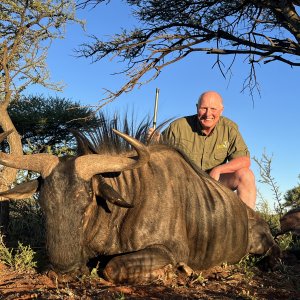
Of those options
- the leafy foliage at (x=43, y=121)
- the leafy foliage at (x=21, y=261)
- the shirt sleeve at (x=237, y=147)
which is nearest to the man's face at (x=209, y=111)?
the shirt sleeve at (x=237, y=147)

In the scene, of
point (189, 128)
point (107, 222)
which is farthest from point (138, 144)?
point (189, 128)

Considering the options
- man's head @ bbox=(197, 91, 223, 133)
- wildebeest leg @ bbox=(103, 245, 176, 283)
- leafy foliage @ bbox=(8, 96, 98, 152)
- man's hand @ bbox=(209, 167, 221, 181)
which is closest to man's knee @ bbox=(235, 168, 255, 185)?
man's hand @ bbox=(209, 167, 221, 181)

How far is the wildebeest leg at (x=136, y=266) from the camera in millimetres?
3236

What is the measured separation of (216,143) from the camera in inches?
223

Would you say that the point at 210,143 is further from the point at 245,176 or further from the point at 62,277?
the point at 62,277

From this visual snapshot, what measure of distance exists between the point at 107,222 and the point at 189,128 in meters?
2.46

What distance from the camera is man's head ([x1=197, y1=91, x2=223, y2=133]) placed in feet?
18.2

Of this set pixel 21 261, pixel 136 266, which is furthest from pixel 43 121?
pixel 136 266

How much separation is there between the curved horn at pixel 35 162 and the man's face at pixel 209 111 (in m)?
2.40

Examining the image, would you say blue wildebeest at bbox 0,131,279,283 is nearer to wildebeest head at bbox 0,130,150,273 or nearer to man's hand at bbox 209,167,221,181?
wildebeest head at bbox 0,130,150,273

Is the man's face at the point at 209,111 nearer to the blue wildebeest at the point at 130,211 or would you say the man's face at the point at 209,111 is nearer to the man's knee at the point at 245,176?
the man's knee at the point at 245,176

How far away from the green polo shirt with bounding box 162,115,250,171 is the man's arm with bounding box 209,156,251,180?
8cm

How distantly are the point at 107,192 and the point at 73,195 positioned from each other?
0.23m

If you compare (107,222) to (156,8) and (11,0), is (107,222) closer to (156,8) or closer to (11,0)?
(11,0)
